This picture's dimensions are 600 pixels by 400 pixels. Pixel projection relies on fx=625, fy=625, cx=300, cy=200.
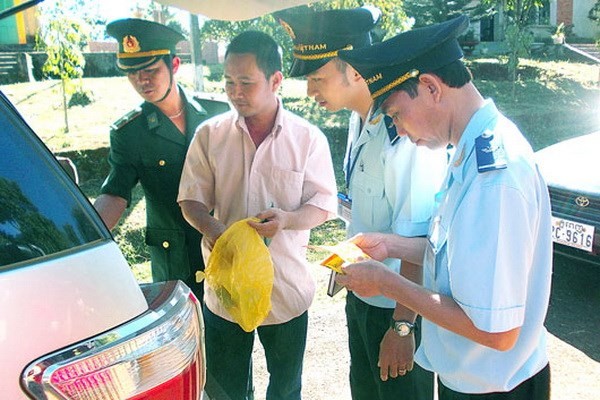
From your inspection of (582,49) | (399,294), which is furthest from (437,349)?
(582,49)

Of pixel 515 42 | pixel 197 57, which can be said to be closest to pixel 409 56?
pixel 197 57

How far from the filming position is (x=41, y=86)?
42.8ft

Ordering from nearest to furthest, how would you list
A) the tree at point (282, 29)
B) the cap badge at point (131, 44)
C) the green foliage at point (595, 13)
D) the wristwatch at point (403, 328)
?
the wristwatch at point (403, 328) → the cap badge at point (131, 44) → the tree at point (282, 29) → the green foliage at point (595, 13)

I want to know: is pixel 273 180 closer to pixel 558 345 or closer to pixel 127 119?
pixel 127 119

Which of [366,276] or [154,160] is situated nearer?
[366,276]

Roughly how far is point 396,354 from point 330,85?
1.00 m

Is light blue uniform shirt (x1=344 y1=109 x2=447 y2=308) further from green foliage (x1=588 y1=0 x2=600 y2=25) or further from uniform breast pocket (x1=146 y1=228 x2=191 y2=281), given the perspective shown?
green foliage (x1=588 y1=0 x2=600 y2=25)

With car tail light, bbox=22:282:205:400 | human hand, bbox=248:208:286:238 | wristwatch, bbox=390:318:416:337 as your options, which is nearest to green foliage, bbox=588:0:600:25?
human hand, bbox=248:208:286:238

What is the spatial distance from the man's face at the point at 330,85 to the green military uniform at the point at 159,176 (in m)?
0.75

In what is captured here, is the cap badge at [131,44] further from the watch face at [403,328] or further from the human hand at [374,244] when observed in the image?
the watch face at [403,328]

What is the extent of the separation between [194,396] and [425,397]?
1.31 meters

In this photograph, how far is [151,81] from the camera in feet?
9.16

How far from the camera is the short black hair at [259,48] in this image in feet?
8.04

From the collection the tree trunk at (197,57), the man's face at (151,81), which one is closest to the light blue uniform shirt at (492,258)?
the man's face at (151,81)
